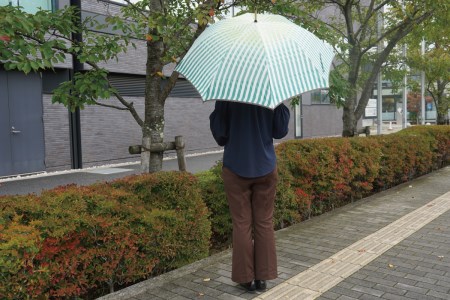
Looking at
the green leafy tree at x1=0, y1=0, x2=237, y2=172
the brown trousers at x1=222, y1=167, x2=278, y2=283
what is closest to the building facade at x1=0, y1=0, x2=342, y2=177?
the green leafy tree at x1=0, y1=0, x2=237, y2=172

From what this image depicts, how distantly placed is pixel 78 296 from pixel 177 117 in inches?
551

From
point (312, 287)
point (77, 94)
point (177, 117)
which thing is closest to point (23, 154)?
point (177, 117)

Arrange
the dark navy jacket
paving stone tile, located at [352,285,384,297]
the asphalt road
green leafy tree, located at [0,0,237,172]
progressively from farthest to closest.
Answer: the asphalt road
green leafy tree, located at [0,0,237,172]
paving stone tile, located at [352,285,384,297]
the dark navy jacket

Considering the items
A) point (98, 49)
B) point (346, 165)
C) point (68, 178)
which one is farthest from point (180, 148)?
point (68, 178)

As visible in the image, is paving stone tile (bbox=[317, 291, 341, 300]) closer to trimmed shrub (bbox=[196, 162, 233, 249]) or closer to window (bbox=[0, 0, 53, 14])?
trimmed shrub (bbox=[196, 162, 233, 249])

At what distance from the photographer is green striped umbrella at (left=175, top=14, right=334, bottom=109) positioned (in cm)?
318

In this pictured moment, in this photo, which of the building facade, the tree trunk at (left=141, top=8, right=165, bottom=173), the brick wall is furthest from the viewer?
the brick wall

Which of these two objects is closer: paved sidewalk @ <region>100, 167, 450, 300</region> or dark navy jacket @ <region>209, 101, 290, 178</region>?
dark navy jacket @ <region>209, 101, 290, 178</region>

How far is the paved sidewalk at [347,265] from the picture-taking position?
12.2 ft

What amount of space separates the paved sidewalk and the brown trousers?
0.19 meters

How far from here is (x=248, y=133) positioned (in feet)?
11.9

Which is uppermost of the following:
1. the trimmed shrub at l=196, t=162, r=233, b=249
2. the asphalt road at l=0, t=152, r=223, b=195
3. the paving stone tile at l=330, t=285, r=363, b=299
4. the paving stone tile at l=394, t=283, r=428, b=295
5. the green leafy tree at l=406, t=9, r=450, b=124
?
the green leafy tree at l=406, t=9, r=450, b=124

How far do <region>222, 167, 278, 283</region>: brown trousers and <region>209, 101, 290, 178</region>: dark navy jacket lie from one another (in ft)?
0.31

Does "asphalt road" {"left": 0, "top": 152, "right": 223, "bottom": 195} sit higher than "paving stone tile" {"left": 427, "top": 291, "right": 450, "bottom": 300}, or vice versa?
"paving stone tile" {"left": 427, "top": 291, "right": 450, "bottom": 300}
